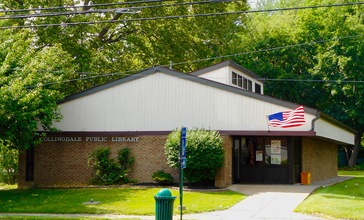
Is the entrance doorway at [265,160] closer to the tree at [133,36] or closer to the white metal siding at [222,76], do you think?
the white metal siding at [222,76]

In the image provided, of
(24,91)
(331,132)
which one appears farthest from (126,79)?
(331,132)

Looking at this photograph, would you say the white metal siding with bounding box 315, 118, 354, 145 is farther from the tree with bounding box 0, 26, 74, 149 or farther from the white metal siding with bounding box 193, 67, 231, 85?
the tree with bounding box 0, 26, 74, 149

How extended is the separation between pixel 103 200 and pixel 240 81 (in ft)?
42.2

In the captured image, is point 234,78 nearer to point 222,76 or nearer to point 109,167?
point 222,76

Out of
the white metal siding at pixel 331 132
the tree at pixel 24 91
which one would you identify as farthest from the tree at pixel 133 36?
the white metal siding at pixel 331 132

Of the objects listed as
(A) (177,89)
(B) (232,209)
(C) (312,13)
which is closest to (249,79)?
(A) (177,89)

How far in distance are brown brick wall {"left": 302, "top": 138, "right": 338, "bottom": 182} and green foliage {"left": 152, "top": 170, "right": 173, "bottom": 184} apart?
7.34 m

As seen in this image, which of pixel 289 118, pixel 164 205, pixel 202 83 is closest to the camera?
pixel 164 205

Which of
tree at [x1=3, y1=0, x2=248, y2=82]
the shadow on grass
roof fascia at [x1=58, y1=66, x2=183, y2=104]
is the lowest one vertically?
the shadow on grass

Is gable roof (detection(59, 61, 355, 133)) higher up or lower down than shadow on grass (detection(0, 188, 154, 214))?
higher up

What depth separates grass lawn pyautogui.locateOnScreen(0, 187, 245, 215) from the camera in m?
20.0

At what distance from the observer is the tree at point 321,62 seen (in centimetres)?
5159

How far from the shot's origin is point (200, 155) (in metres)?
25.8

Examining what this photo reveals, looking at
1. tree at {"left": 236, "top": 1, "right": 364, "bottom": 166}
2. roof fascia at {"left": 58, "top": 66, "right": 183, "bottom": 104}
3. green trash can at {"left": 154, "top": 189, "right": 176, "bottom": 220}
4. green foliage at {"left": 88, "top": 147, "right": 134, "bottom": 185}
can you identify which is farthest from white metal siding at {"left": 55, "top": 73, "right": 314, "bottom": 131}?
tree at {"left": 236, "top": 1, "right": 364, "bottom": 166}
